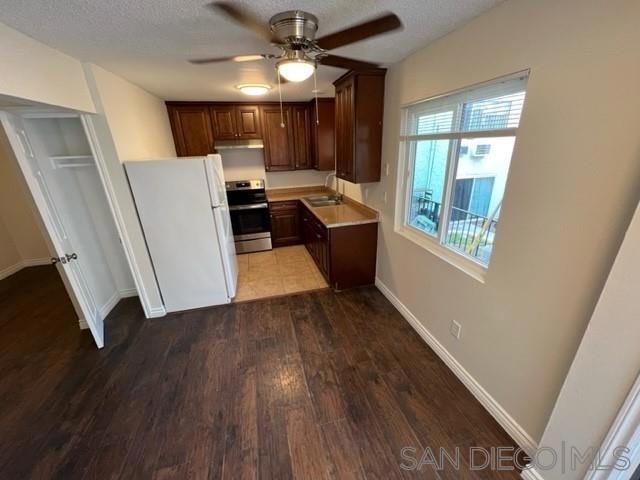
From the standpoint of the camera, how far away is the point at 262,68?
2301 mm

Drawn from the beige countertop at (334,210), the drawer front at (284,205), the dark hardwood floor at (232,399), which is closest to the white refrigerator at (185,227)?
the dark hardwood floor at (232,399)

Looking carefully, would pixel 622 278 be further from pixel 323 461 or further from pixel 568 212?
pixel 323 461

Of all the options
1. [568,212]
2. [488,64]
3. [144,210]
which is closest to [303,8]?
[488,64]

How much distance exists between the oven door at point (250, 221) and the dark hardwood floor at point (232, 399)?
5.53 feet

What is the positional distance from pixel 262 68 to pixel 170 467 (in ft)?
9.72

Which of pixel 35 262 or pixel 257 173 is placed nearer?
pixel 35 262

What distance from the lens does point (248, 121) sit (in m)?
4.12

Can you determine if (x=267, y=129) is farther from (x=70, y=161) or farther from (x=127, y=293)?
(x=127, y=293)

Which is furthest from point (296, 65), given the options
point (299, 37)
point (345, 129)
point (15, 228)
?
point (15, 228)

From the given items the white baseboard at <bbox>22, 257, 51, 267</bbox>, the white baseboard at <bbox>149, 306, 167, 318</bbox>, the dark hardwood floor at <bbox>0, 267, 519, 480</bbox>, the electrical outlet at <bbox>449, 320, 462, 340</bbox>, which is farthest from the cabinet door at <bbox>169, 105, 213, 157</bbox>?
the electrical outlet at <bbox>449, 320, 462, 340</bbox>

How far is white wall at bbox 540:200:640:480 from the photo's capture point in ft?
2.97

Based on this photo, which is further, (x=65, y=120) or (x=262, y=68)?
(x=65, y=120)

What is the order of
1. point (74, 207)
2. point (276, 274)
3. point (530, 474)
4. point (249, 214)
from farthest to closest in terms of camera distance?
point (249, 214)
point (276, 274)
point (74, 207)
point (530, 474)

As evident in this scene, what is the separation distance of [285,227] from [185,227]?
2.04 metres
